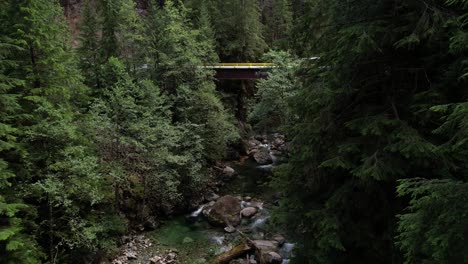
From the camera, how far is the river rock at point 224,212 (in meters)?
19.1

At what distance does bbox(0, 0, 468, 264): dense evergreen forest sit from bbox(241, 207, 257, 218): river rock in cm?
347

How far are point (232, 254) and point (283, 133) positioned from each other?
6.02m

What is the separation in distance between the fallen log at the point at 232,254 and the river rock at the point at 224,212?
357cm

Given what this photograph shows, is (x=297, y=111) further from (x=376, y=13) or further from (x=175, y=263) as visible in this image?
(x=175, y=263)

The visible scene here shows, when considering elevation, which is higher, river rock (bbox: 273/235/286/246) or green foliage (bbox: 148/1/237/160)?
green foliage (bbox: 148/1/237/160)

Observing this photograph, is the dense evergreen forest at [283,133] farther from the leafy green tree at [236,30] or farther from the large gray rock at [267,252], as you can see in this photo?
the leafy green tree at [236,30]

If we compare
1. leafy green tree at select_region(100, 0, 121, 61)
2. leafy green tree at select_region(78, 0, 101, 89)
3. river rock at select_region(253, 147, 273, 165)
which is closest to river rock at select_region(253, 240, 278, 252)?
river rock at select_region(253, 147, 273, 165)

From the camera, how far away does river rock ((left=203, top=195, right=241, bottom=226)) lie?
62.8 ft

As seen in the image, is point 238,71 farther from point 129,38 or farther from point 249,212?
point 249,212

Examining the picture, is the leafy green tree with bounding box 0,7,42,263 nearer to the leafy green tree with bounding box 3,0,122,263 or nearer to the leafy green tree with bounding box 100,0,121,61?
the leafy green tree with bounding box 3,0,122,263

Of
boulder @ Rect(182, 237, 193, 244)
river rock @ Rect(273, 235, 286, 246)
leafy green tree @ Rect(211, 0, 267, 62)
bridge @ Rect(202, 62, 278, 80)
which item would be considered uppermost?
leafy green tree @ Rect(211, 0, 267, 62)

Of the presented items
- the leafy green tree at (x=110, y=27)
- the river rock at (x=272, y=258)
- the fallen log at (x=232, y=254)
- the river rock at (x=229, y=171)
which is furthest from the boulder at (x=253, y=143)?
the river rock at (x=272, y=258)

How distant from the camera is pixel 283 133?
14227mm

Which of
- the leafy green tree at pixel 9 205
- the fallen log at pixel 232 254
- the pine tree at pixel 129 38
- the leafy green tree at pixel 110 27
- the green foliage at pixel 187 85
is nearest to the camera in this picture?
the leafy green tree at pixel 9 205
